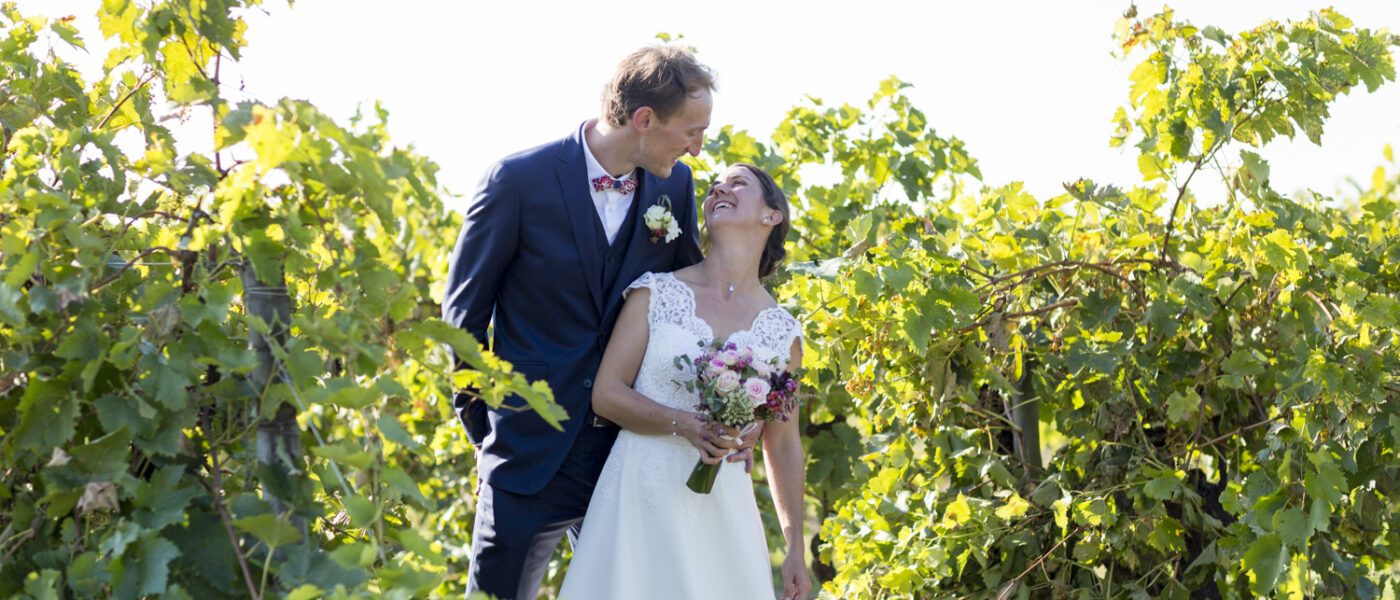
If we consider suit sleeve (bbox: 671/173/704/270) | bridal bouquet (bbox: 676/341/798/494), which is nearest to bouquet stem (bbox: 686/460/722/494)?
bridal bouquet (bbox: 676/341/798/494)

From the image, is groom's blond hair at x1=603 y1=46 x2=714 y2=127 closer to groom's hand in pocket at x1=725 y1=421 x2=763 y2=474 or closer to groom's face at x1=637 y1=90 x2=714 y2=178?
groom's face at x1=637 y1=90 x2=714 y2=178

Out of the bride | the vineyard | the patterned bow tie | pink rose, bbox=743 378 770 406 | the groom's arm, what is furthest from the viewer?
the patterned bow tie

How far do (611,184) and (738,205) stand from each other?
36 cm

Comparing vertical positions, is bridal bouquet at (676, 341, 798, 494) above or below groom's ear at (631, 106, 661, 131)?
below

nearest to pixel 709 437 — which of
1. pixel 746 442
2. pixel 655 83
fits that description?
pixel 746 442

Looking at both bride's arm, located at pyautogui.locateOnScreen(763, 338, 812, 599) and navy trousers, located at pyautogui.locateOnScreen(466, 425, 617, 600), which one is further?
bride's arm, located at pyautogui.locateOnScreen(763, 338, 812, 599)

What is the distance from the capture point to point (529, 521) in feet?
10.1

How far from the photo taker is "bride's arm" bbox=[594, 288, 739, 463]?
3020 mm

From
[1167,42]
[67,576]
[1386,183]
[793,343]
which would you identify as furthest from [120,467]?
[1386,183]

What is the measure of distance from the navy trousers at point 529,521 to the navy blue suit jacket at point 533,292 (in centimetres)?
8

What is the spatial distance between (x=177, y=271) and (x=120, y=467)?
0.40 metres

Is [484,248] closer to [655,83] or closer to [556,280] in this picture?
[556,280]

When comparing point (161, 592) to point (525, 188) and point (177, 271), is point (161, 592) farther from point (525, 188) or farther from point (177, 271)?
point (525, 188)

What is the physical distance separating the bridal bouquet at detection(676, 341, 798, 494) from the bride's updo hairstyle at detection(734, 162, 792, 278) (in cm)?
48
